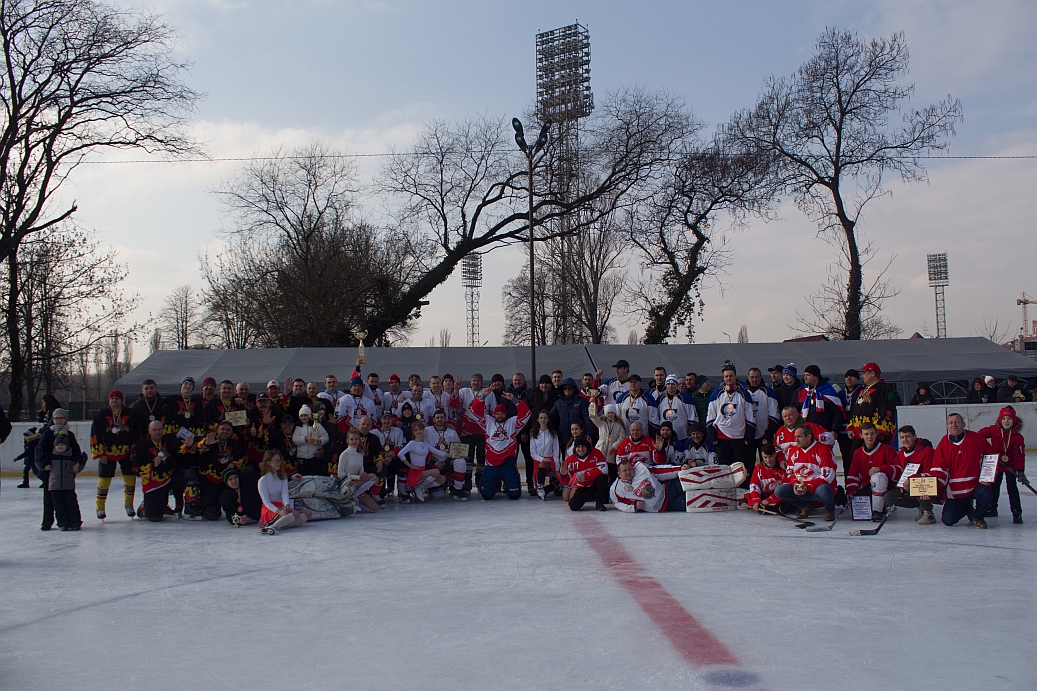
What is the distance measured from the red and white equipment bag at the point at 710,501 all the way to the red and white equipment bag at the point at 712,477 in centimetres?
4

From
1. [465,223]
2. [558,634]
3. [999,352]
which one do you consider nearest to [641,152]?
[465,223]

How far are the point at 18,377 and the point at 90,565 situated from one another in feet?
67.1

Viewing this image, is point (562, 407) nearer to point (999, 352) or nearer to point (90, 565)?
point (90, 565)

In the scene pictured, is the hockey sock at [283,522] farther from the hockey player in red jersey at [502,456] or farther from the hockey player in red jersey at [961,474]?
the hockey player in red jersey at [961,474]

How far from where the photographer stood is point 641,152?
29.9 meters

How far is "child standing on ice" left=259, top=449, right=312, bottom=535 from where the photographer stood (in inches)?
297

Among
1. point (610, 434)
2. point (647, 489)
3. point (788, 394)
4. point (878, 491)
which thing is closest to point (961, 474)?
point (878, 491)

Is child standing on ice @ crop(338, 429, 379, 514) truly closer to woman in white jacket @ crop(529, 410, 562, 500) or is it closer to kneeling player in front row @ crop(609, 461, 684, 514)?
woman in white jacket @ crop(529, 410, 562, 500)

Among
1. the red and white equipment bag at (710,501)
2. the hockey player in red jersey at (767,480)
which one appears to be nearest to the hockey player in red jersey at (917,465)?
the hockey player in red jersey at (767,480)

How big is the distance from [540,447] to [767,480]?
9.30ft

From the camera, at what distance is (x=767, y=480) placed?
8273 millimetres

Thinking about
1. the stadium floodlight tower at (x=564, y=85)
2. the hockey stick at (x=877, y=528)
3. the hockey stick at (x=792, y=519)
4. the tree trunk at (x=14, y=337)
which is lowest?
the hockey stick at (x=792, y=519)

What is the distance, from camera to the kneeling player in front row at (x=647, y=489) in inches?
334

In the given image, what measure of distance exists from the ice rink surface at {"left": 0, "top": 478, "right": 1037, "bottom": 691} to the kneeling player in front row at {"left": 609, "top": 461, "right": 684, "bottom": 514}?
0.93 meters
